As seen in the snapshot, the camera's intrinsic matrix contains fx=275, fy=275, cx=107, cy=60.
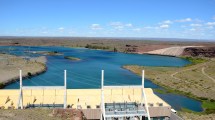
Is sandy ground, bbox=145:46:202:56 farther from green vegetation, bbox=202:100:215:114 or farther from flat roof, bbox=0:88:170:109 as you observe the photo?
flat roof, bbox=0:88:170:109

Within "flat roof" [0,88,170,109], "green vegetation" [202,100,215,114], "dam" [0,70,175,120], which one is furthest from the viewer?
"green vegetation" [202,100,215,114]

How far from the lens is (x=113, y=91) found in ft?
117

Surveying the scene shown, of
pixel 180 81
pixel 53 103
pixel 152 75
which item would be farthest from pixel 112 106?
pixel 152 75

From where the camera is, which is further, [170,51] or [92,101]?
[170,51]

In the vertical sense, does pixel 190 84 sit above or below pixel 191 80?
below

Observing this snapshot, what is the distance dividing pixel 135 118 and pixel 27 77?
44.8 metres

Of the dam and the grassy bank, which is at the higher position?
the dam

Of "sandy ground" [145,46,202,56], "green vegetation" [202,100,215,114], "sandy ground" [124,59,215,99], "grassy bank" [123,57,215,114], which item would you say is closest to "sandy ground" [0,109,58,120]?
"grassy bank" [123,57,215,114]

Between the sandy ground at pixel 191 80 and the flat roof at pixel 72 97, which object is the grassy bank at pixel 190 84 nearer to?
the sandy ground at pixel 191 80

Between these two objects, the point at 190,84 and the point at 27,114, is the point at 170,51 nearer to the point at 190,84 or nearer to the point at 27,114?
the point at 190,84

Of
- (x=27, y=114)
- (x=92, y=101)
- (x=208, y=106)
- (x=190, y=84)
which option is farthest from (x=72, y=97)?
(x=190, y=84)

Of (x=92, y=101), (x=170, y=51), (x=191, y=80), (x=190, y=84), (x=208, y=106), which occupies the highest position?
(x=170, y=51)

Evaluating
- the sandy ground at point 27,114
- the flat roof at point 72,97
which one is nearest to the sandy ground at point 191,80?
the flat roof at point 72,97

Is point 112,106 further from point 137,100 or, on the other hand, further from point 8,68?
point 8,68
